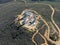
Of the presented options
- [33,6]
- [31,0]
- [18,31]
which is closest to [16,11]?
[33,6]

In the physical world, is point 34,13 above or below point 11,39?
above

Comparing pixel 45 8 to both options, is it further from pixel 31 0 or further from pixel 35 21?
pixel 31 0

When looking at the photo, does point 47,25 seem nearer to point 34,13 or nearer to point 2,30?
point 34,13

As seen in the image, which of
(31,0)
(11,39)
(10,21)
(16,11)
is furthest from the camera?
(31,0)

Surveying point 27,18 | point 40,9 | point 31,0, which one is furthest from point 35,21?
point 31,0

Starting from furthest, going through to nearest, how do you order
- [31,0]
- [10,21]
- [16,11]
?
[31,0]
[16,11]
[10,21]

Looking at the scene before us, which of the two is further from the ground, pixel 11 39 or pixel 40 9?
pixel 40 9

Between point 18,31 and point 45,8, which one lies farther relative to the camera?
point 45,8

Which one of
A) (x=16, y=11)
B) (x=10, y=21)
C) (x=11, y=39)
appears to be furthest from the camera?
(x=16, y=11)

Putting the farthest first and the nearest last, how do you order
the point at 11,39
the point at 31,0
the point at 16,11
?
1. the point at 31,0
2. the point at 16,11
3. the point at 11,39
